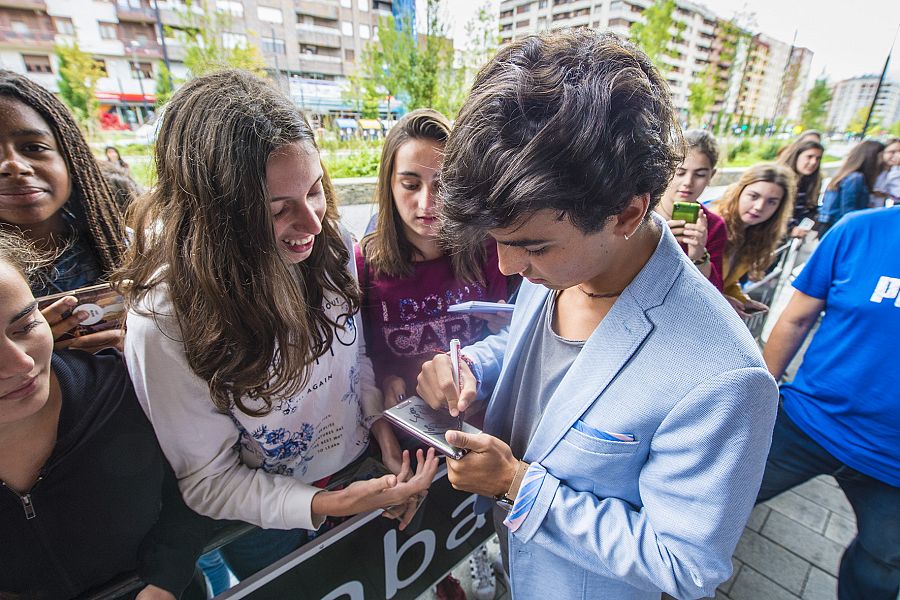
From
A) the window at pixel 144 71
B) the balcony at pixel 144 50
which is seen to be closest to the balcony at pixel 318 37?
the balcony at pixel 144 50

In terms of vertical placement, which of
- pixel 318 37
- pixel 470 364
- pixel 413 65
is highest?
pixel 318 37

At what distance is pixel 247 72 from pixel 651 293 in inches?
50.0

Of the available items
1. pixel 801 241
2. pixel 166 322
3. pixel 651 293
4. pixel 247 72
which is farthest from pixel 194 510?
pixel 801 241

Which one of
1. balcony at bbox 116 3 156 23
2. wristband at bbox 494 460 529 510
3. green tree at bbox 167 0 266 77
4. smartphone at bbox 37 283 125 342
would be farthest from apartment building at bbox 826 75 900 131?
balcony at bbox 116 3 156 23

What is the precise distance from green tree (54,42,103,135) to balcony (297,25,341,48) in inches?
1029

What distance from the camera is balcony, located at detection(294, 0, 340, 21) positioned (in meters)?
34.3

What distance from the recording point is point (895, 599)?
5.33 feet

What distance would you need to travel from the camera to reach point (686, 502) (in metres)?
0.93

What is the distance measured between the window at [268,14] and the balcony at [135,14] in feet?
27.1

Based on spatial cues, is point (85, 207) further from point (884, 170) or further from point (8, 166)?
point (884, 170)

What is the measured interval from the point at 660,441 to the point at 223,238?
3.81 feet

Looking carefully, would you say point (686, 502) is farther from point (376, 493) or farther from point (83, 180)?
point (83, 180)

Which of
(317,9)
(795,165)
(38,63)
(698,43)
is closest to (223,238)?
(795,165)

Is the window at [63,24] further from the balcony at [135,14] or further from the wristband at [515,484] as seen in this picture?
the wristband at [515,484]
